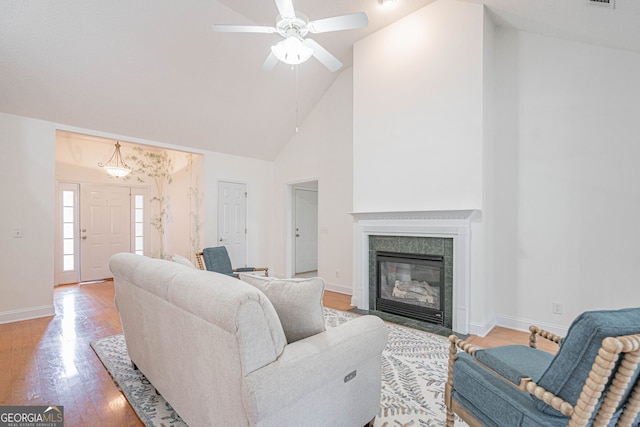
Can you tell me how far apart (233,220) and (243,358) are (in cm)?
503

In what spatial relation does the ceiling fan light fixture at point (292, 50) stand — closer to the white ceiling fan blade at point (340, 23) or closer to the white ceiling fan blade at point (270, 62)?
the white ceiling fan blade at point (340, 23)

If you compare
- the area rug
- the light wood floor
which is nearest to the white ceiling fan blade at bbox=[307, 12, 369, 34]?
the area rug

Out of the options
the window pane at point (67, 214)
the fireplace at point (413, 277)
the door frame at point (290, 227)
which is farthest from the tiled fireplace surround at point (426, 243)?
the window pane at point (67, 214)

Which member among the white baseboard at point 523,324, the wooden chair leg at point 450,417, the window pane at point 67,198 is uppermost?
the window pane at point 67,198

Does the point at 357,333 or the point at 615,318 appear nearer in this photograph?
the point at 615,318

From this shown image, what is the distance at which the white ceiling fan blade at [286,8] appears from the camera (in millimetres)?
2189

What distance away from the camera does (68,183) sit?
19.4ft

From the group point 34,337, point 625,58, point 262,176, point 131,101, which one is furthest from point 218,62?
point 625,58

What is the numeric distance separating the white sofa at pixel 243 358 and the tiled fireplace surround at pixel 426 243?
6.63 ft

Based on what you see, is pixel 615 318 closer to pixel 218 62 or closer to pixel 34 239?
pixel 218 62

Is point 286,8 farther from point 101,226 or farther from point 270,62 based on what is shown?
point 101,226

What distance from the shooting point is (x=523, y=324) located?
3.37 meters

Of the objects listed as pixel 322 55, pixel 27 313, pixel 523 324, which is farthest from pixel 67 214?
pixel 523 324

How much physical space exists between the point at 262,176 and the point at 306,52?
403cm
